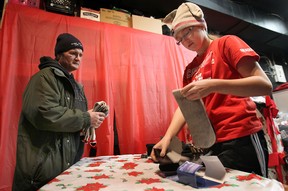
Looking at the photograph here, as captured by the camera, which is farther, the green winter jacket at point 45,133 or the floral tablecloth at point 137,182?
the green winter jacket at point 45,133

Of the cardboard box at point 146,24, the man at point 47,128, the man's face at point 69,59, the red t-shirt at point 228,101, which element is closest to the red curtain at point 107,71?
the cardboard box at point 146,24

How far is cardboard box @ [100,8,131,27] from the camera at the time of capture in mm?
1858

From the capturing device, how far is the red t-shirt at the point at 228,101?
0.67m

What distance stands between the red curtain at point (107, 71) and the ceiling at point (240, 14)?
0.59 m

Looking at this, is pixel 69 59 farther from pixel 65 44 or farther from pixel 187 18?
pixel 187 18

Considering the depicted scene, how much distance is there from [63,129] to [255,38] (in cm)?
315

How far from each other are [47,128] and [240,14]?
262 centimetres

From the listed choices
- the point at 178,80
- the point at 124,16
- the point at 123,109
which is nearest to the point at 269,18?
the point at 178,80

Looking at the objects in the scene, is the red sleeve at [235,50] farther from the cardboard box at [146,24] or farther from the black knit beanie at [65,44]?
the cardboard box at [146,24]

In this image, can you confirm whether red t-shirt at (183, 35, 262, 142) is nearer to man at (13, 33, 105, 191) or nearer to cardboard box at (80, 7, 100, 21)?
man at (13, 33, 105, 191)

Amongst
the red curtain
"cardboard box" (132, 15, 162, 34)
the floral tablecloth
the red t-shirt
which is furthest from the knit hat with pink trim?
"cardboard box" (132, 15, 162, 34)

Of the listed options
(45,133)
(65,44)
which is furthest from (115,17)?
(45,133)

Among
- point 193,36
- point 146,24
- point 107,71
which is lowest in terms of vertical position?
point 193,36

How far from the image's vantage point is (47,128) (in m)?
0.86
